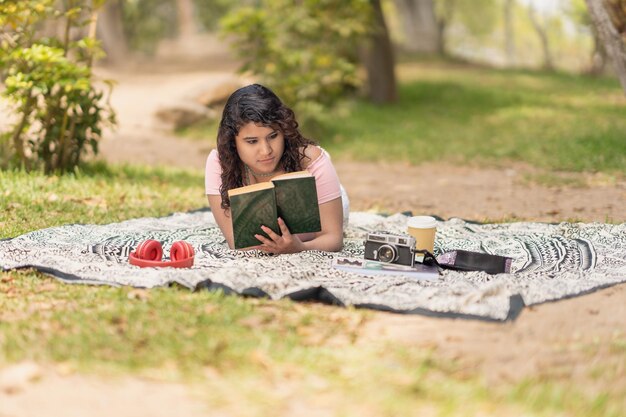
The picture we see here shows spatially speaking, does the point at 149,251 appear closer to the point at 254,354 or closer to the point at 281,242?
the point at 281,242

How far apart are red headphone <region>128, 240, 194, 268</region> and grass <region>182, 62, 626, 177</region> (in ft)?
17.2

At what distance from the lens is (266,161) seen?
427 cm

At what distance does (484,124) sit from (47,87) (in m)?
8.12

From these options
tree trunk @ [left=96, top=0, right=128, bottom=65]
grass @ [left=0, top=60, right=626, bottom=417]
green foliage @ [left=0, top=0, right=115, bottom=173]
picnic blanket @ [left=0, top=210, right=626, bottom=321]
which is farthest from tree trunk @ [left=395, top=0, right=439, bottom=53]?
grass @ [left=0, top=60, right=626, bottom=417]

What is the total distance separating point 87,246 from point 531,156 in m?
6.30

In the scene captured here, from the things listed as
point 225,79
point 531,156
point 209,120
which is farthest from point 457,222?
point 225,79

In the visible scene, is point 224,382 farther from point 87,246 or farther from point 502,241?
point 502,241

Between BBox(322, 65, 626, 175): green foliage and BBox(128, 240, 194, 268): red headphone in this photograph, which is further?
BBox(322, 65, 626, 175): green foliage

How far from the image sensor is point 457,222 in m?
5.53

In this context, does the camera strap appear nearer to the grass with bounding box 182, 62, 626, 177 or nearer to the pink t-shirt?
the pink t-shirt

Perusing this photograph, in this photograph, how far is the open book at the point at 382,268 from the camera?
13.0 ft

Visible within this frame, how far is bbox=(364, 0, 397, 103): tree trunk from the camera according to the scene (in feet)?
46.3

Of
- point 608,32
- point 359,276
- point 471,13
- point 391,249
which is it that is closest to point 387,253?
point 391,249

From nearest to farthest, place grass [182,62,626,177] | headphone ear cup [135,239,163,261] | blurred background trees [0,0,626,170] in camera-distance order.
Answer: headphone ear cup [135,239,163,261] < blurred background trees [0,0,626,170] < grass [182,62,626,177]
